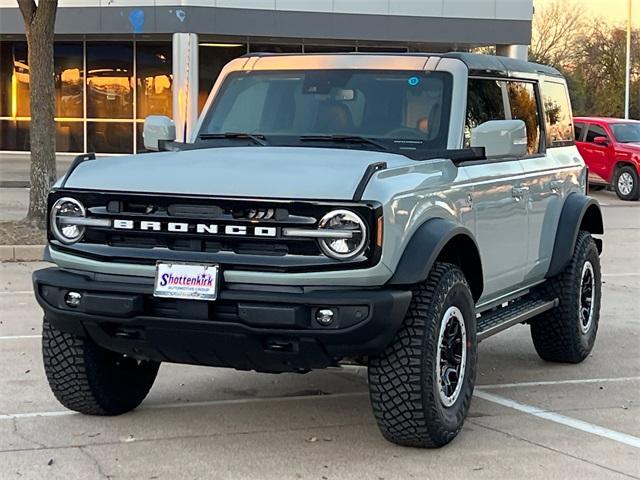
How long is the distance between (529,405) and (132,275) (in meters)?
2.65

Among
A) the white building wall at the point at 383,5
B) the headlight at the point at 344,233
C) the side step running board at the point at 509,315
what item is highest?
the white building wall at the point at 383,5

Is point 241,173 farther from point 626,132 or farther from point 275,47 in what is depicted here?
point 275,47

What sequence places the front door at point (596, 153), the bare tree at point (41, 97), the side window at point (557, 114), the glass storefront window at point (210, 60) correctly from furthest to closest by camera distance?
the glass storefront window at point (210, 60) → the front door at point (596, 153) → the bare tree at point (41, 97) → the side window at point (557, 114)

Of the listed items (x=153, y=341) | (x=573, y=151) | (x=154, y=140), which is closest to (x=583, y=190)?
(x=573, y=151)

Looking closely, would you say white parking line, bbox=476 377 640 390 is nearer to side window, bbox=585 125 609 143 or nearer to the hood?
the hood

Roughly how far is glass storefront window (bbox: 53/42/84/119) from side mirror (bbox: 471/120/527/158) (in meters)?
24.5

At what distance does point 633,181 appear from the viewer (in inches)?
846

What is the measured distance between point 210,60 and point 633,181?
39.5 feet

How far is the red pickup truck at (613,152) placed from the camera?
2156 cm

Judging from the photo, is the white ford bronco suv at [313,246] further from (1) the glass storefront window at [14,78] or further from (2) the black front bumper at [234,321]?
(1) the glass storefront window at [14,78]

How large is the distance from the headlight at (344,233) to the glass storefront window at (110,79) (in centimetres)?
2473

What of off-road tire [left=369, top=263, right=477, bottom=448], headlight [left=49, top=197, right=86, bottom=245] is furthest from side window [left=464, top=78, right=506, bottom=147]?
headlight [left=49, top=197, right=86, bottom=245]

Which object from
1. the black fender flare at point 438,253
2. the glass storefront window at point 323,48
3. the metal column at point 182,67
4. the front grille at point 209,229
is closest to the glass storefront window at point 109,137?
the metal column at point 182,67

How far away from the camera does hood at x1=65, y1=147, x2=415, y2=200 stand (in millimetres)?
4398
